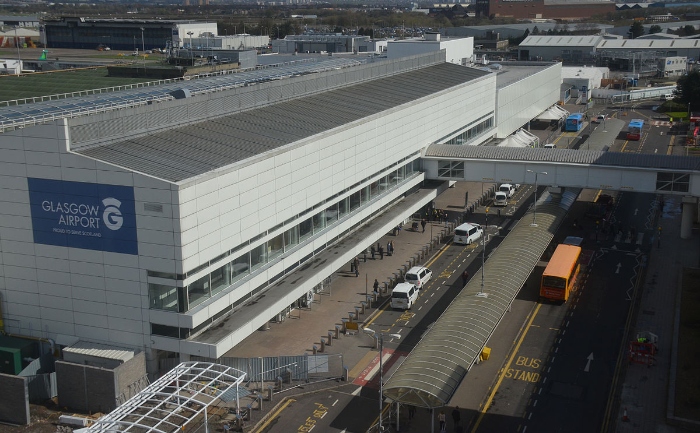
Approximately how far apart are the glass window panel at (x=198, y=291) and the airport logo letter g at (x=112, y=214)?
4.34 meters

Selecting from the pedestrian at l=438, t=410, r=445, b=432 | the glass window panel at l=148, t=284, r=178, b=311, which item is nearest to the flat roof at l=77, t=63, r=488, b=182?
the glass window panel at l=148, t=284, r=178, b=311

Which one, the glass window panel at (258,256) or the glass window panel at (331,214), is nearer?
the glass window panel at (258,256)

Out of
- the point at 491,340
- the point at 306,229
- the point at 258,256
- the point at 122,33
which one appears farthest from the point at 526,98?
the point at 122,33

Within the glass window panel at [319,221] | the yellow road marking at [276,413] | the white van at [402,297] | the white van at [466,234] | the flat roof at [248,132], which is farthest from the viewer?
the white van at [466,234]

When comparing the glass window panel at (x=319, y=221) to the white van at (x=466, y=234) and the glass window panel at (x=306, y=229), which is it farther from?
the white van at (x=466, y=234)

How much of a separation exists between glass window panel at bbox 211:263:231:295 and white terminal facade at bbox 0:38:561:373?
83mm

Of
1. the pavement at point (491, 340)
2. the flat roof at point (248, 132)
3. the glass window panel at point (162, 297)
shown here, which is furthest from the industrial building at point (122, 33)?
the glass window panel at point (162, 297)

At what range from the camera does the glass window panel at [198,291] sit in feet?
121

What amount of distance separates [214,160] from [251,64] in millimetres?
73665

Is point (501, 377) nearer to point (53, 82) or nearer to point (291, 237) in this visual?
point (291, 237)

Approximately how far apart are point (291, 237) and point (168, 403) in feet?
51.6

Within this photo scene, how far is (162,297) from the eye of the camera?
3662cm

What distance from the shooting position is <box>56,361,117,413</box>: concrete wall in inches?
1378

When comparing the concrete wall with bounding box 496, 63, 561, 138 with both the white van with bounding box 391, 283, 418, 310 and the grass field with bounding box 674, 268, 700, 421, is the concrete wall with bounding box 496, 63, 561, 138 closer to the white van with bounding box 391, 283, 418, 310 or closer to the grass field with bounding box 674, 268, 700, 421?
the grass field with bounding box 674, 268, 700, 421
